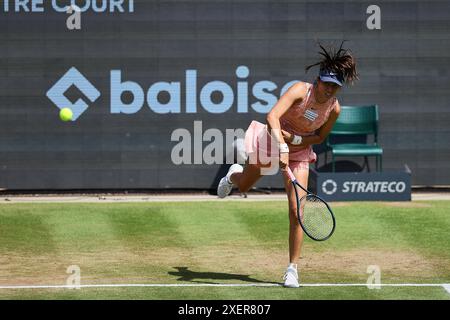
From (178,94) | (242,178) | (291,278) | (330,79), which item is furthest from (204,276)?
(178,94)

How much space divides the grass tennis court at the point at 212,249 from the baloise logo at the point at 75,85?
192cm

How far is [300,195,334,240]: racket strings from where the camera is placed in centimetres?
898

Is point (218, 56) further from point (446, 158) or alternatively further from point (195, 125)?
point (446, 158)

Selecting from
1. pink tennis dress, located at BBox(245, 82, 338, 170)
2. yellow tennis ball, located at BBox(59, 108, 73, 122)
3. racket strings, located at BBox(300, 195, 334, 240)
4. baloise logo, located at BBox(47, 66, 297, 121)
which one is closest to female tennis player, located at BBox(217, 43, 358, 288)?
pink tennis dress, located at BBox(245, 82, 338, 170)

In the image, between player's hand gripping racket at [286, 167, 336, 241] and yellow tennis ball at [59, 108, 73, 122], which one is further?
yellow tennis ball at [59, 108, 73, 122]

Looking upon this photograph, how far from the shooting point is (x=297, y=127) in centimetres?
938

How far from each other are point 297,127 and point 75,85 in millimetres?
7158

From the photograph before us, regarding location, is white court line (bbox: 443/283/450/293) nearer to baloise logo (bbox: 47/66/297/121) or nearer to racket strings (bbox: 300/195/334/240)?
racket strings (bbox: 300/195/334/240)

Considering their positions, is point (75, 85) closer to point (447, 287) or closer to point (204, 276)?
point (204, 276)

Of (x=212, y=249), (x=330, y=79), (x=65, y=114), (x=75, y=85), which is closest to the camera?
(x=330, y=79)

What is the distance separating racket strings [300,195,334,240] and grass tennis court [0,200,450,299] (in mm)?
502

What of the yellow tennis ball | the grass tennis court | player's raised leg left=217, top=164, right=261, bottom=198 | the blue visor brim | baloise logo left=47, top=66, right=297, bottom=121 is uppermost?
the blue visor brim
